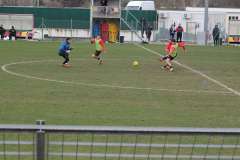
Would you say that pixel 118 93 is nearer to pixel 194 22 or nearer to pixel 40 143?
pixel 40 143

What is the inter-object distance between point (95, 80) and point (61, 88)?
274 centimetres

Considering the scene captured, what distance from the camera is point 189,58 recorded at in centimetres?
3297

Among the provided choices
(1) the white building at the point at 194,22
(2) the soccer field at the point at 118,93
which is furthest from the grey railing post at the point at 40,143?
(1) the white building at the point at 194,22

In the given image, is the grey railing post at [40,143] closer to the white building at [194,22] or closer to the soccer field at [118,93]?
the soccer field at [118,93]

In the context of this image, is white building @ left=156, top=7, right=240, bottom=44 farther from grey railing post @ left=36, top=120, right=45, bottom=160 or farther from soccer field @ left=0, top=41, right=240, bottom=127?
grey railing post @ left=36, top=120, right=45, bottom=160

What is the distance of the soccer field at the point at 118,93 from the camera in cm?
1278

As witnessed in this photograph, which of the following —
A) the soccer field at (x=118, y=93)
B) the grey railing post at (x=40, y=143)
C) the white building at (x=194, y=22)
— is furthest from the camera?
the white building at (x=194, y=22)

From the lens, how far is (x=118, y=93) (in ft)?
56.5

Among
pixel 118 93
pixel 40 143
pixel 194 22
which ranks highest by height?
pixel 194 22

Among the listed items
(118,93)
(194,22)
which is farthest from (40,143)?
(194,22)

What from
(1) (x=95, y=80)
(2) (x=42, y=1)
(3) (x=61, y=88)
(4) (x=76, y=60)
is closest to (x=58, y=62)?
(4) (x=76, y=60)

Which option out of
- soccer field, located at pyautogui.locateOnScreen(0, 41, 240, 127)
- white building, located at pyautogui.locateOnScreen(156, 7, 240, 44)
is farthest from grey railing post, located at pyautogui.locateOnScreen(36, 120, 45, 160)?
white building, located at pyautogui.locateOnScreen(156, 7, 240, 44)

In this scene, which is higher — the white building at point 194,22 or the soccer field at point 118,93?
the white building at point 194,22

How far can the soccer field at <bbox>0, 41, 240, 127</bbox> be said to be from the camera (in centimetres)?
1278
